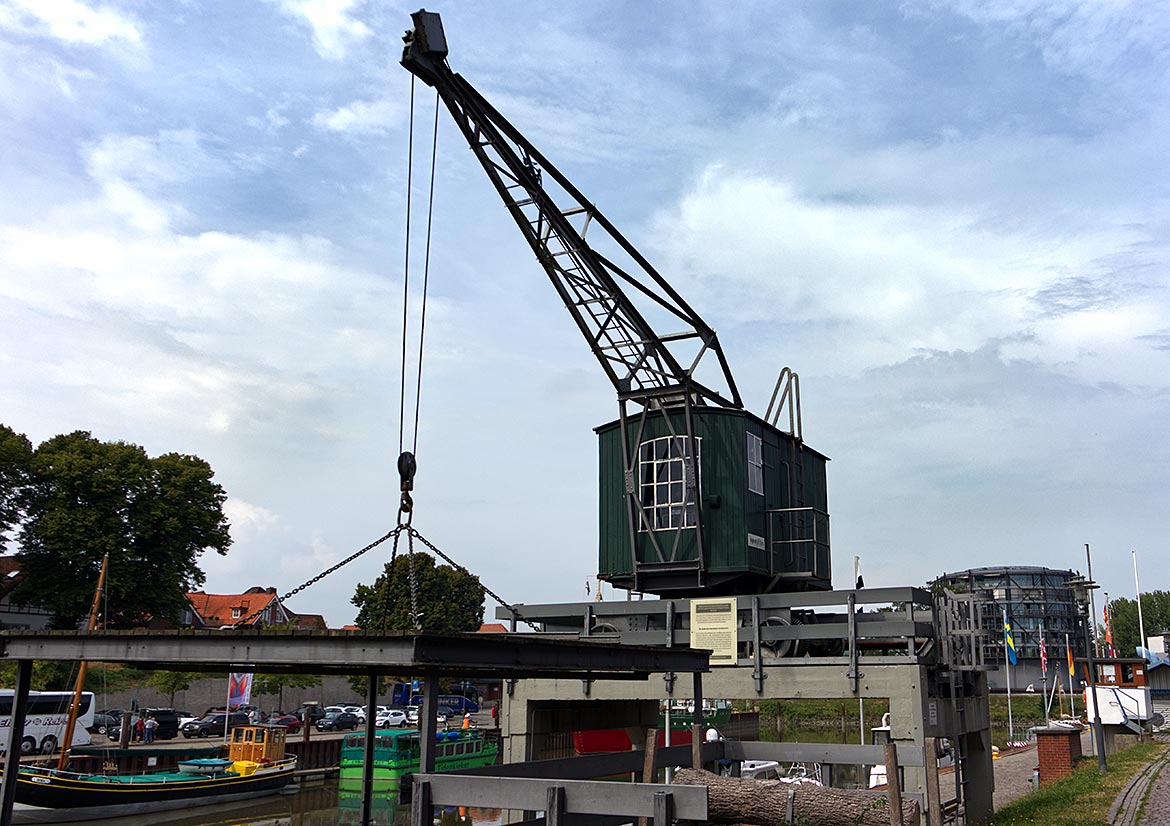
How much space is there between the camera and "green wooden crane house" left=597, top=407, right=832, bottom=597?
73.7ft

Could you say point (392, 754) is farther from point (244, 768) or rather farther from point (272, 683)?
point (272, 683)

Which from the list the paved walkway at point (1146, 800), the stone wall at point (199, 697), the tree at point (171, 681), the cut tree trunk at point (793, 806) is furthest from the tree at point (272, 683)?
the cut tree trunk at point (793, 806)

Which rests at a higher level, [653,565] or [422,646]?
[653,565]

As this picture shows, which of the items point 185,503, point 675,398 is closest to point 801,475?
point 675,398

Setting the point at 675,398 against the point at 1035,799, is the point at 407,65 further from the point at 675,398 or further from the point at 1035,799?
the point at 1035,799

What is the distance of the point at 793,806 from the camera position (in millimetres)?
10570

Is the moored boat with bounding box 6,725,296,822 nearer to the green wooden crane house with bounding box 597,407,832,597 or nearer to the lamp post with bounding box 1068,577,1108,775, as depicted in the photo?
the green wooden crane house with bounding box 597,407,832,597

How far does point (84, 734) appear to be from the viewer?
43.5 meters

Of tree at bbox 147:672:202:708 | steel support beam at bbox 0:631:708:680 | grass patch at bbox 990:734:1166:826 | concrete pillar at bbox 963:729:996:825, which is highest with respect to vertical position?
steel support beam at bbox 0:631:708:680

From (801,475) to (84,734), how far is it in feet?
116

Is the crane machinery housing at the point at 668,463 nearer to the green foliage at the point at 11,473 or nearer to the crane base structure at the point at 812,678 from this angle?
the crane base structure at the point at 812,678

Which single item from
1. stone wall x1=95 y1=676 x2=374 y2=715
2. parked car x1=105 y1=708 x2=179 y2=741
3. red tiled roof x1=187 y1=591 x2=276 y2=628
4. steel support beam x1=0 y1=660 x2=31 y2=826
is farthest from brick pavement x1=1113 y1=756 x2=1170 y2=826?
red tiled roof x1=187 y1=591 x2=276 y2=628

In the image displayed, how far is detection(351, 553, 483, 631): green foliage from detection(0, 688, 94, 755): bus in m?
29.5

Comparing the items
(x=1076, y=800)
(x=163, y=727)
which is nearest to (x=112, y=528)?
(x=163, y=727)
